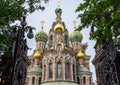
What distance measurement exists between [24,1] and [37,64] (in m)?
36.9

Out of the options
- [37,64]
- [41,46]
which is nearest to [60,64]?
[37,64]

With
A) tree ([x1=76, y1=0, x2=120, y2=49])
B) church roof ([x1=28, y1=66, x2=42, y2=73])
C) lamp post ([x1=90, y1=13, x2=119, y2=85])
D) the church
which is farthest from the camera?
church roof ([x1=28, y1=66, x2=42, y2=73])

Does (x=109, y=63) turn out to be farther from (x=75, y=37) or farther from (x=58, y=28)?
(x=75, y=37)

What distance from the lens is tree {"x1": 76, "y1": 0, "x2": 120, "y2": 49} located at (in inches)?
283

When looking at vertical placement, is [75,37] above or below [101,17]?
above

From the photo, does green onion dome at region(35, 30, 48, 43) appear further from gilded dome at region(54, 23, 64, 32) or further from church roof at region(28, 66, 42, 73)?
church roof at region(28, 66, 42, 73)

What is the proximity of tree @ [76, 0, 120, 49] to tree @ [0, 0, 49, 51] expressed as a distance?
3.34 meters

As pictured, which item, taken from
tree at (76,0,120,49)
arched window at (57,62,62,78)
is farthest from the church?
tree at (76,0,120,49)

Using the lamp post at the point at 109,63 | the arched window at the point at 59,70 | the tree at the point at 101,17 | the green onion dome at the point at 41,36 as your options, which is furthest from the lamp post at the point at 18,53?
the green onion dome at the point at 41,36

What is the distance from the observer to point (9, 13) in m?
10.0

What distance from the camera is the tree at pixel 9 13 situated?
9.80 meters

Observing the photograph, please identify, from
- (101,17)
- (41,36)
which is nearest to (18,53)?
(101,17)

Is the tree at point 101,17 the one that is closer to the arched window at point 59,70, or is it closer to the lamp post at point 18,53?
the lamp post at point 18,53

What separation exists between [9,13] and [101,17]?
4.58m
